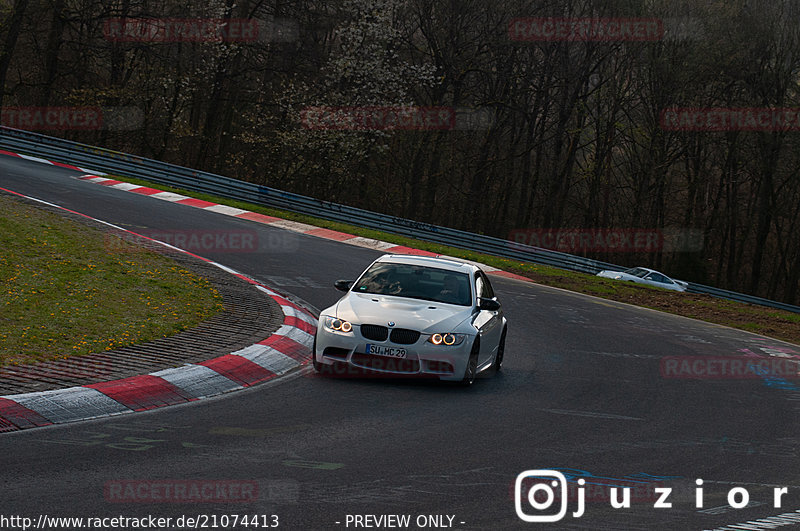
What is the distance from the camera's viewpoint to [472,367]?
10539 millimetres

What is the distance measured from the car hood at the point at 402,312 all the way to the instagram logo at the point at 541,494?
3749 millimetres

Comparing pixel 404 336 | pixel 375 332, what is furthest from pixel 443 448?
pixel 375 332

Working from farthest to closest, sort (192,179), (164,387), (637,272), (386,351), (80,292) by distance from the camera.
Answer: (637,272) < (192,179) < (80,292) < (386,351) < (164,387)

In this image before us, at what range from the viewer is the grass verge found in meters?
24.0

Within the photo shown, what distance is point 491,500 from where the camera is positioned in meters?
5.86

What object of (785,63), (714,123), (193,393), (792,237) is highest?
(785,63)

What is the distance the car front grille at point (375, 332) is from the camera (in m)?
10.2

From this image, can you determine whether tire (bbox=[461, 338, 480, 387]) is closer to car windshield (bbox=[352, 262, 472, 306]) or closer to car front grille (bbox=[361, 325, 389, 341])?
car windshield (bbox=[352, 262, 472, 306])

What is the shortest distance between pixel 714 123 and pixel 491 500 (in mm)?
46240

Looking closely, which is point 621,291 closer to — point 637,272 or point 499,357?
point 637,272

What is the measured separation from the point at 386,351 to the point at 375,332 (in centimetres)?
26

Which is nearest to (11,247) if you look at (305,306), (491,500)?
(305,306)

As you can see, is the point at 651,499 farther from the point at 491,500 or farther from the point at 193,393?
the point at 193,393

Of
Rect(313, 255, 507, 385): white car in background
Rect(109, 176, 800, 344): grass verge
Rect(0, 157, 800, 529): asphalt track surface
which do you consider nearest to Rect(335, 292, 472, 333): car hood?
Rect(313, 255, 507, 385): white car in background
